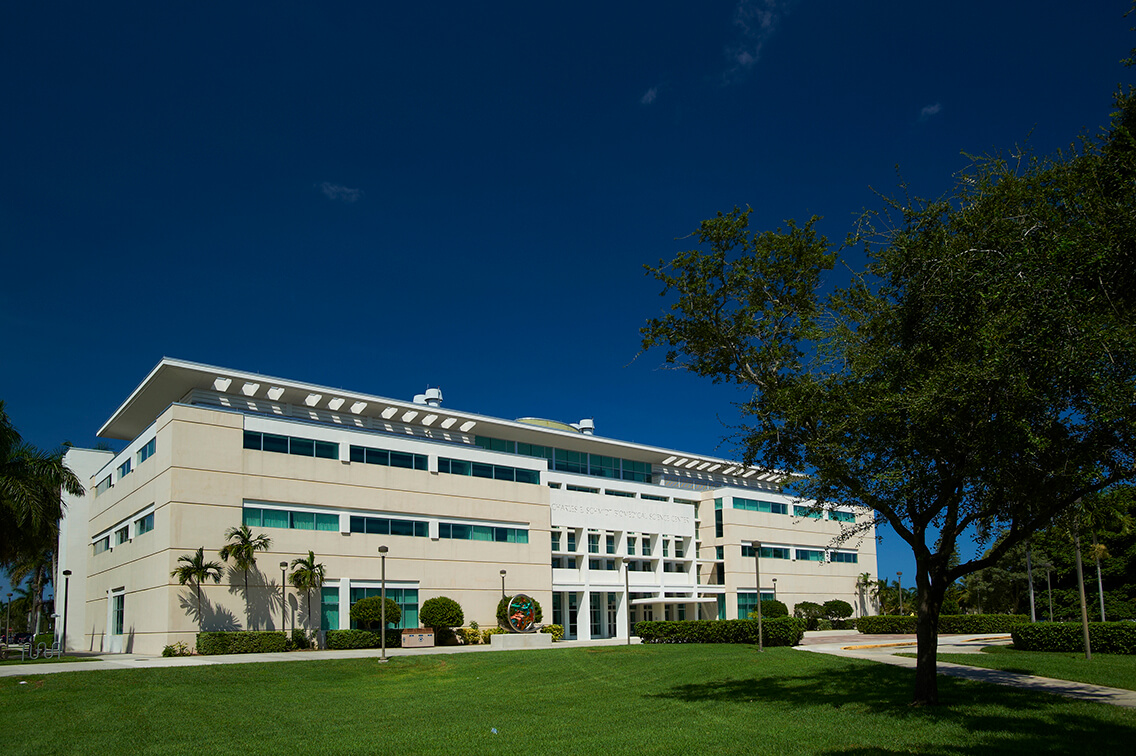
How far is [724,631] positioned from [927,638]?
1104 inches

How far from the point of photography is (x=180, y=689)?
2264 centimetres

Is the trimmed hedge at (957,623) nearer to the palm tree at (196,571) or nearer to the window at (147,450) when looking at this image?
the palm tree at (196,571)

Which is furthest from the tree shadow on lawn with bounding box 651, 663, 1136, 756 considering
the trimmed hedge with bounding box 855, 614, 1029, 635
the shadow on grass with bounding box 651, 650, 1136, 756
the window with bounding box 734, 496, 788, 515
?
the window with bounding box 734, 496, 788, 515

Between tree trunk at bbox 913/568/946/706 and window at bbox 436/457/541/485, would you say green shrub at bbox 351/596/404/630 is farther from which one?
tree trunk at bbox 913/568/946/706

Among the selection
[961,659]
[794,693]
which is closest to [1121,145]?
[794,693]

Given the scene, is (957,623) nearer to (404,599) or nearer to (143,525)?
(404,599)

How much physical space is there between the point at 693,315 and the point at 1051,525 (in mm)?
8321

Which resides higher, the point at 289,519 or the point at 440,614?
the point at 289,519

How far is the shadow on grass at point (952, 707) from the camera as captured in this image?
1210 cm

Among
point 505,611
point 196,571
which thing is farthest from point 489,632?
point 196,571

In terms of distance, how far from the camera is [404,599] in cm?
4541

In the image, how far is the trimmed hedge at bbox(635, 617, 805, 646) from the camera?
4047 cm

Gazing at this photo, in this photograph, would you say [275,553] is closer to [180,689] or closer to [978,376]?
[180,689]

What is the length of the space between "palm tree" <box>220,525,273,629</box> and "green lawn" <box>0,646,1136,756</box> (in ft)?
38.6
